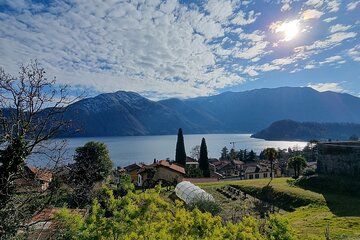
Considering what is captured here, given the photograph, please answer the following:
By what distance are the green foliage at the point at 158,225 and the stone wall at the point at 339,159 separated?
38.0m

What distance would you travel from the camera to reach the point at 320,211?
31.9m

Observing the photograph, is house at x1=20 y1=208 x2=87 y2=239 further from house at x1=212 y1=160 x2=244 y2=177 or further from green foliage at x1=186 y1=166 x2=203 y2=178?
house at x1=212 y1=160 x2=244 y2=177

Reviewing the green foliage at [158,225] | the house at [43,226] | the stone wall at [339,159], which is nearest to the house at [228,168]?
the stone wall at [339,159]

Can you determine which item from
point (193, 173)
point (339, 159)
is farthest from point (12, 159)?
point (193, 173)

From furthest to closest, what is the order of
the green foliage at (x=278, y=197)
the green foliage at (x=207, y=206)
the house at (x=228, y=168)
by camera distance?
1. the house at (x=228, y=168)
2. the green foliage at (x=278, y=197)
3. the green foliage at (x=207, y=206)

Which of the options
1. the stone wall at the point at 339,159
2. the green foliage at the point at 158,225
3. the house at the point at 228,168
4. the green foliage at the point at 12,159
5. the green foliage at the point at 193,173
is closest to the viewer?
the green foliage at the point at 158,225

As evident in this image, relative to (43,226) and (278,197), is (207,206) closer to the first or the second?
(278,197)

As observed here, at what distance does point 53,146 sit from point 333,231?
20.0 metres

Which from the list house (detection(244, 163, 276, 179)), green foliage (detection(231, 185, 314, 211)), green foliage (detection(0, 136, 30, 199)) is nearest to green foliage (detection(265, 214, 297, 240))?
green foliage (detection(0, 136, 30, 199))

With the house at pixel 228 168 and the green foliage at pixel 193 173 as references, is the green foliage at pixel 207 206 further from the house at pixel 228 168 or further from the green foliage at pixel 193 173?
the house at pixel 228 168

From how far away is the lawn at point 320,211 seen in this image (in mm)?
22111

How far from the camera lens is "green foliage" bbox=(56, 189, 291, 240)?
21.6ft

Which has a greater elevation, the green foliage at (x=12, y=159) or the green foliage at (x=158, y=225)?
the green foliage at (x=12, y=159)

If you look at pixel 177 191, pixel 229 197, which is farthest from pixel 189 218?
pixel 229 197
